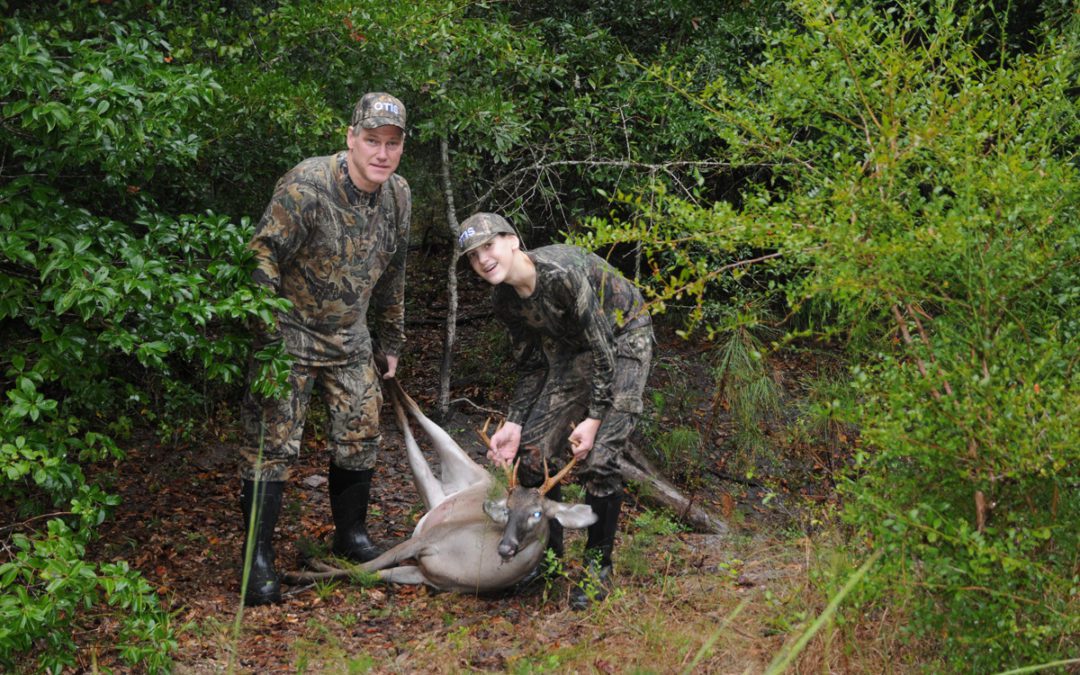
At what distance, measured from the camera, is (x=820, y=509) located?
6.05 meters

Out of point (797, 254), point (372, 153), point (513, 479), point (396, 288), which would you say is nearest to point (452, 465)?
point (513, 479)

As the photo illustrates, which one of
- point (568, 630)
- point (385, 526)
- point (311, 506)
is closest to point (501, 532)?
point (568, 630)

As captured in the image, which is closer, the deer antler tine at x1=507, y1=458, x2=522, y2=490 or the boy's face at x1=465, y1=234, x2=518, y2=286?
the boy's face at x1=465, y1=234, x2=518, y2=286

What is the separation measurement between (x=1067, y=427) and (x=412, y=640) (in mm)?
3019

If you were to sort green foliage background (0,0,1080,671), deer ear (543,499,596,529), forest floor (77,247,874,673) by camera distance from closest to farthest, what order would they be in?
1. green foliage background (0,0,1080,671)
2. forest floor (77,247,874,673)
3. deer ear (543,499,596,529)

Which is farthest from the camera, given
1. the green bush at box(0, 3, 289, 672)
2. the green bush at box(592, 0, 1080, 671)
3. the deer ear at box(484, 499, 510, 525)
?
the deer ear at box(484, 499, 510, 525)

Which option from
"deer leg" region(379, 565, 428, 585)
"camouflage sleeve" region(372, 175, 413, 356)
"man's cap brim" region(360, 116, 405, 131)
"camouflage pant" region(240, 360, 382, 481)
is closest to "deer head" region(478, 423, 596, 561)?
"deer leg" region(379, 565, 428, 585)

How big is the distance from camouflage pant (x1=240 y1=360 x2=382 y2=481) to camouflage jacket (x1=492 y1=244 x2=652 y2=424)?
788 millimetres

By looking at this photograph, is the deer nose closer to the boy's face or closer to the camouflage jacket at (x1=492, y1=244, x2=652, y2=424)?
the camouflage jacket at (x1=492, y1=244, x2=652, y2=424)

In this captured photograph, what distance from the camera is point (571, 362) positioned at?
18.0ft

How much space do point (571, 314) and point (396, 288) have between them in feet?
3.97

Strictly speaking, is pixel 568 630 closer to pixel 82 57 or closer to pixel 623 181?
pixel 82 57

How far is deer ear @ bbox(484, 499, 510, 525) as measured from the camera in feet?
17.3

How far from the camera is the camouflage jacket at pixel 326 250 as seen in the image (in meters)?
5.25
